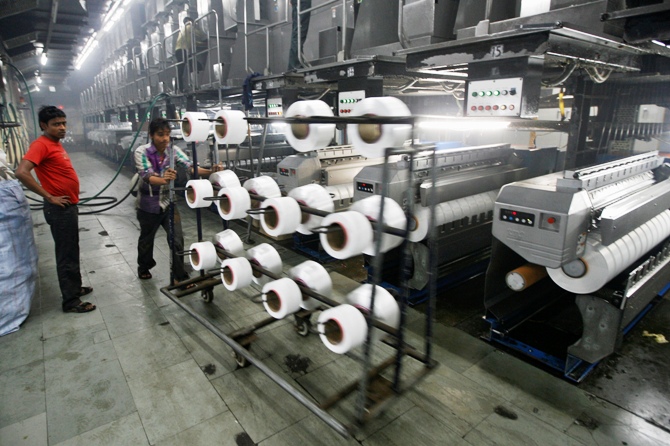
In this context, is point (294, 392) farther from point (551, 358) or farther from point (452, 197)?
point (452, 197)

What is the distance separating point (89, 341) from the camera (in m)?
3.28

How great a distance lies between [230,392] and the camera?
105 inches

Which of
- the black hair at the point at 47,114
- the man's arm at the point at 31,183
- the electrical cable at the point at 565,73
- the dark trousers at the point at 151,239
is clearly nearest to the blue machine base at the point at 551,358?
the electrical cable at the point at 565,73

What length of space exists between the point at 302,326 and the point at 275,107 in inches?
155

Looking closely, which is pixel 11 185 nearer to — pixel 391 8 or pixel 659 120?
pixel 391 8

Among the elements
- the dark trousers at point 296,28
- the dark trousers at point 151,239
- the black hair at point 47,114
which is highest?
the dark trousers at point 296,28

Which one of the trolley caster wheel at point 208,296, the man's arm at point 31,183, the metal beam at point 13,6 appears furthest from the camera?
the metal beam at point 13,6

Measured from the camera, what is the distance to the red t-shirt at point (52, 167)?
332 centimetres

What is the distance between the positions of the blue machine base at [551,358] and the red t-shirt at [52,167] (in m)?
3.82

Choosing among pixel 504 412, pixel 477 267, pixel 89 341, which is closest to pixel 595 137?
pixel 477 267

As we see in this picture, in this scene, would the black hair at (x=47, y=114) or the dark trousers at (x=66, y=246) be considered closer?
the black hair at (x=47, y=114)

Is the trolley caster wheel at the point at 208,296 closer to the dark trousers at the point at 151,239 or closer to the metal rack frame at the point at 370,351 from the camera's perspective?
the dark trousers at the point at 151,239

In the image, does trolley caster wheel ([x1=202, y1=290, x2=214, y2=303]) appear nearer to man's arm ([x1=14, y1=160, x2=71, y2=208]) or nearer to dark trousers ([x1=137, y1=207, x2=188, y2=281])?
dark trousers ([x1=137, y1=207, x2=188, y2=281])

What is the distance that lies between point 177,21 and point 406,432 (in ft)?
34.0
